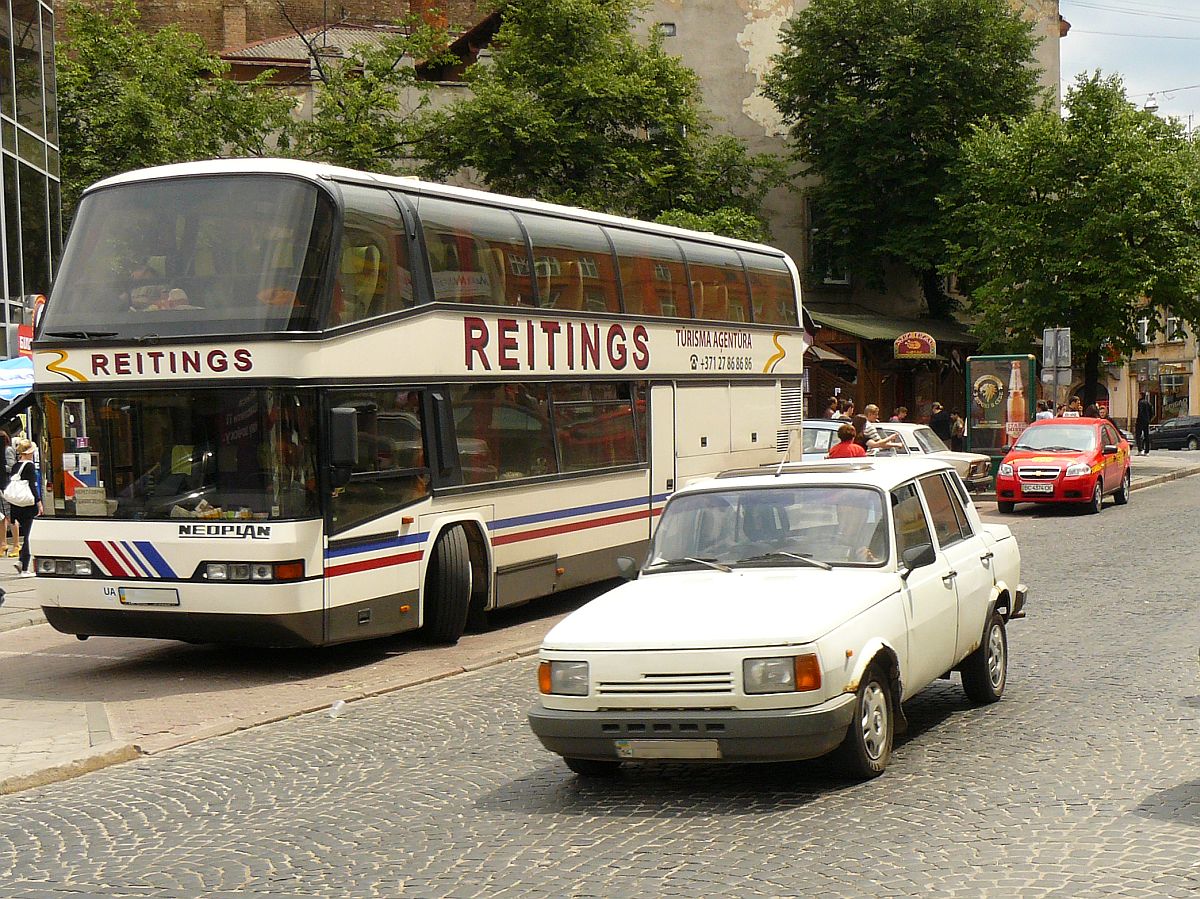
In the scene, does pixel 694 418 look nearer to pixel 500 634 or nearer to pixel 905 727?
pixel 500 634

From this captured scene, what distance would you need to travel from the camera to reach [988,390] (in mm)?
33719

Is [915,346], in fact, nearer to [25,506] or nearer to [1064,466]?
[1064,466]

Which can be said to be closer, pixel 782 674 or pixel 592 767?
pixel 782 674

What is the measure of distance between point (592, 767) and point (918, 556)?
221 cm

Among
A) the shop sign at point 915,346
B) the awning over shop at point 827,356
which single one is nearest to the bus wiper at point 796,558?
the shop sign at point 915,346

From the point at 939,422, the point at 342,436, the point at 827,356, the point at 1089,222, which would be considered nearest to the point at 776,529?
the point at 342,436

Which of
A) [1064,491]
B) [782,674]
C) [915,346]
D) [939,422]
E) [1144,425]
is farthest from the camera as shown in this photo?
[1144,425]

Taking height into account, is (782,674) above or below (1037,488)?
above

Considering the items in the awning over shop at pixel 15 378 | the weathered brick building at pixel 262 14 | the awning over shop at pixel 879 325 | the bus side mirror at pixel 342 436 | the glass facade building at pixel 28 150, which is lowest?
the bus side mirror at pixel 342 436

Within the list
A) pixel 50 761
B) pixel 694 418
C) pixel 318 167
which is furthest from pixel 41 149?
pixel 50 761

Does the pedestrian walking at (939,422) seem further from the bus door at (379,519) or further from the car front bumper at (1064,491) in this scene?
the bus door at (379,519)

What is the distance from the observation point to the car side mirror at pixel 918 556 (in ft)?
27.5

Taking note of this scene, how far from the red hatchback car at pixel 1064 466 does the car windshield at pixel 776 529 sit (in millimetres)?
19432

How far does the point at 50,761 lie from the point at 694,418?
1031cm
